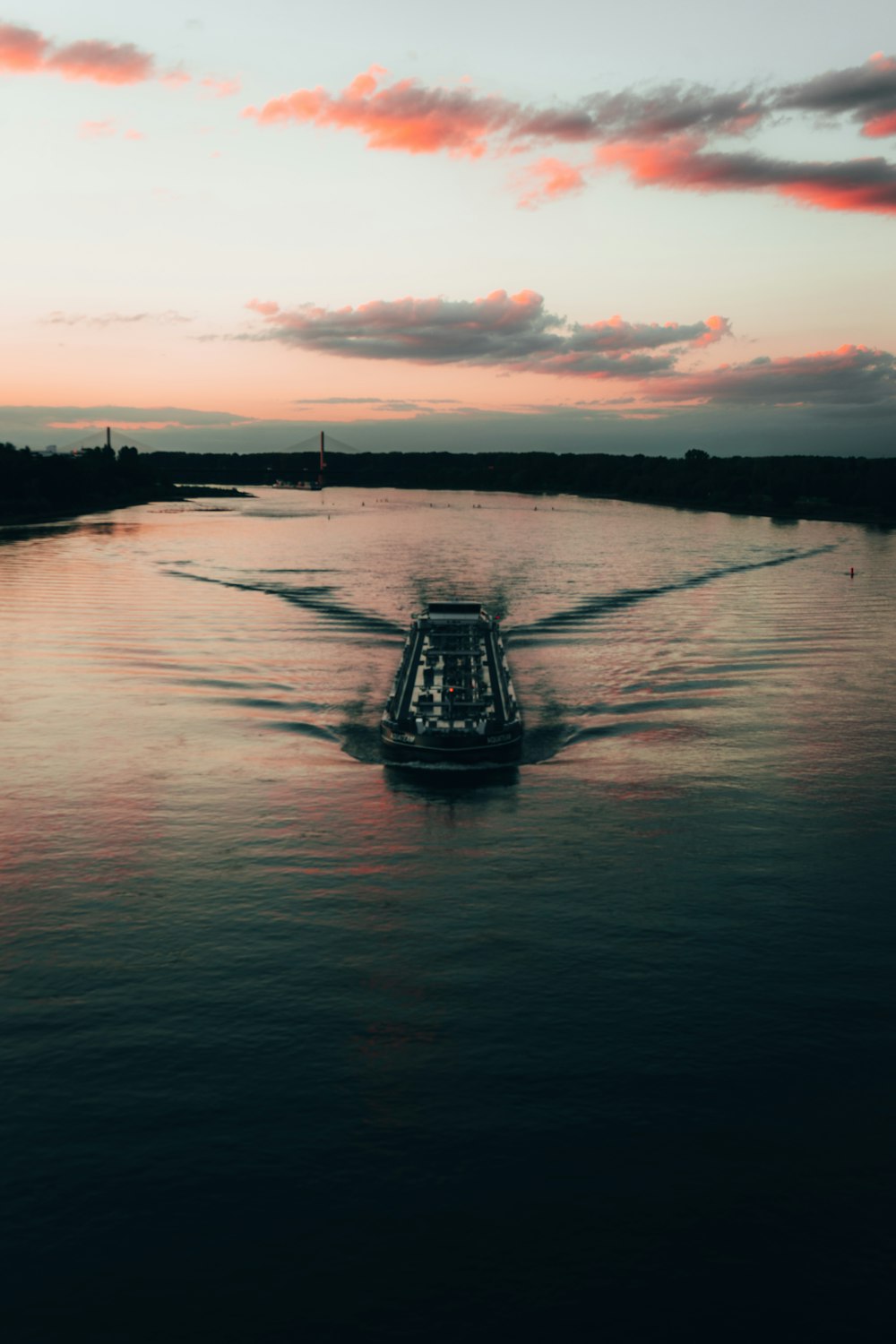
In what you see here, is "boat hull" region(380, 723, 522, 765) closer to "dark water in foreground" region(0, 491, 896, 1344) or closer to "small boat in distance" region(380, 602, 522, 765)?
"small boat in distance" region(380, 602, 522, 765)

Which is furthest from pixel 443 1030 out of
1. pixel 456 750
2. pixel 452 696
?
pixel 452 696

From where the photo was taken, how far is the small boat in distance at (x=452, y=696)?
189 feet

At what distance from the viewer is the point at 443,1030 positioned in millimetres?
29750

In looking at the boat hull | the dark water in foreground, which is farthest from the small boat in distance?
the dark water in foreground

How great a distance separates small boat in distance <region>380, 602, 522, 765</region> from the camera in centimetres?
5753

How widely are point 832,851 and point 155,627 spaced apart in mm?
68380

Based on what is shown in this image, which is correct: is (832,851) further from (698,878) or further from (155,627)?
(155,627)

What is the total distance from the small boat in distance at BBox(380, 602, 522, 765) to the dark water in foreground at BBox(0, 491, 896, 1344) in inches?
79.0

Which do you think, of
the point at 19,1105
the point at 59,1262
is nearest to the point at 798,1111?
the point at 59,1262

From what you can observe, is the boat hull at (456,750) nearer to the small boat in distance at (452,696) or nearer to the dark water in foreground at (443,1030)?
the small boat in distance at (452,696)

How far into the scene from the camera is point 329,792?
5191cm

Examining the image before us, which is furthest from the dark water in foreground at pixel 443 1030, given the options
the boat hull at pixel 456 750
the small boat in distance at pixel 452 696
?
the small boat in distance at pixel 452 696

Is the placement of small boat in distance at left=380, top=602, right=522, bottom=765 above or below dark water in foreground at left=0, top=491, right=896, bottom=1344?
above

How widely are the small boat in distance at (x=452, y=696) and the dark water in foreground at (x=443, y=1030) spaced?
2.01 meters
